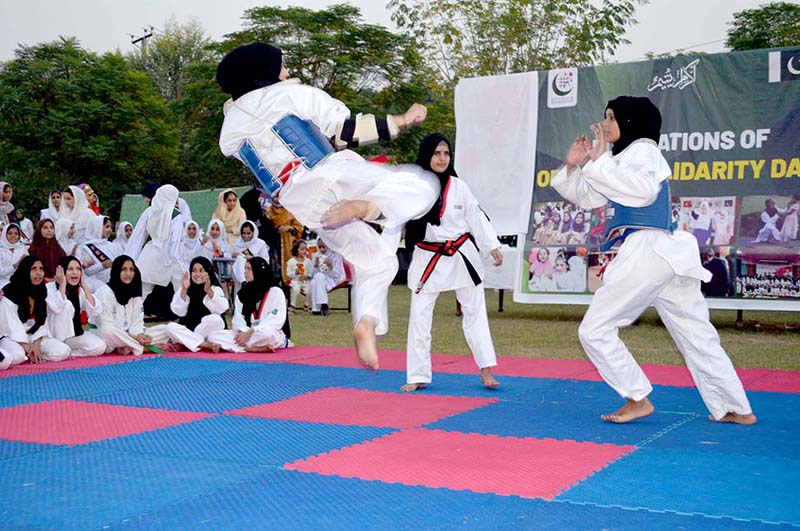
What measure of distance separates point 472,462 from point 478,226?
263 centimetres

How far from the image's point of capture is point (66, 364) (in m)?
7.97

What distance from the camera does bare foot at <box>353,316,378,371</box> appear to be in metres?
4.15

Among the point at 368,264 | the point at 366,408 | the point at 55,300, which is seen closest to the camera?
the point at 368,264

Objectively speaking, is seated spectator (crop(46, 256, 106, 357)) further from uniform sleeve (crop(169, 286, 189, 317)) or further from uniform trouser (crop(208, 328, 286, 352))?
uniform trouser (crop(208, 328, 286, 352))

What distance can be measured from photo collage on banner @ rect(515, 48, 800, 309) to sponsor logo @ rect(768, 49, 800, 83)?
0.01 metres

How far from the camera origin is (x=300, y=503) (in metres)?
3.49

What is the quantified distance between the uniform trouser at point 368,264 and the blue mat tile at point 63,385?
9.56 feet

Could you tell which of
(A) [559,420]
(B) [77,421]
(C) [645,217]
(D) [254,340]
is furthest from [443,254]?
(D) [254,340]

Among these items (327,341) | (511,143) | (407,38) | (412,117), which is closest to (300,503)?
(412,117)

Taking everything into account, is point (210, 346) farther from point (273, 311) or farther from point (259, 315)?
point (273, 311)

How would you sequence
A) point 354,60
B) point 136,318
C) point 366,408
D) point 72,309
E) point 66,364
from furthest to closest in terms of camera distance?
point 354,60, point 136,318, point 72,309, point 66,364, point 366,408

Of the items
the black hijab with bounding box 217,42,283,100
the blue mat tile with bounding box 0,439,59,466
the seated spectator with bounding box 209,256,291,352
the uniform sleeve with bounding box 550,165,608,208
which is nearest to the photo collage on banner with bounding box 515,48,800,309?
the seated spectator with bounding box 209,256,291,352

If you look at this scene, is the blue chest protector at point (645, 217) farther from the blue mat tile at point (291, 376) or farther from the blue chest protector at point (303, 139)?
the blue mat tile at point (291, 376)

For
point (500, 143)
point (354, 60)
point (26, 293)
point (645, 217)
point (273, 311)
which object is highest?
point (354, 60)
